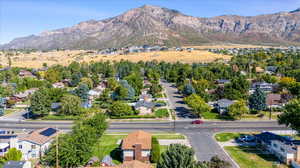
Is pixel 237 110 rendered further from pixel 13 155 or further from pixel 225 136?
pixel 13 155

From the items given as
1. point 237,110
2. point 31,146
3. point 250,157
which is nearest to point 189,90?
point 237,110

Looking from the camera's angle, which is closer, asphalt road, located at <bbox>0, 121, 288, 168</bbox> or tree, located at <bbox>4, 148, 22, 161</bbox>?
tree, located at <bbox>4, 148, 22, 161</bbox>

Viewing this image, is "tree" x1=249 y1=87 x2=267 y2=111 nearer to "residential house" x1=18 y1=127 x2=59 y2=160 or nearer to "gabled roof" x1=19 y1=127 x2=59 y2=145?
"gabled roof" x1=19 y1=127 x2=59 y2=145

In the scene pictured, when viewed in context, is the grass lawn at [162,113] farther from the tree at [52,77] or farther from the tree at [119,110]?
the tree at [52,77]

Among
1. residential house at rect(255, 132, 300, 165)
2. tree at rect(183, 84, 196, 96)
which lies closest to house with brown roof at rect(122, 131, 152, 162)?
residential house at rect(255, 132, 300, 165)

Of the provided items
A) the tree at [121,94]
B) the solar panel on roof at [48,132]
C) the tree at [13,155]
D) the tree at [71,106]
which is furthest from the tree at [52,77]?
the tree at [13,155]

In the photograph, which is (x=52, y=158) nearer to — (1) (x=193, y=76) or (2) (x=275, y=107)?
(2) (x=275, y=107)

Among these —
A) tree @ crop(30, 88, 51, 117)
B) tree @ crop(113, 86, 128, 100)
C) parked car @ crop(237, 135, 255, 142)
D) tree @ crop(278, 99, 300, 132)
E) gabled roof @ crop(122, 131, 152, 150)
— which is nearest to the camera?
gabled roof @ crop(122, 131, 152, 150)
